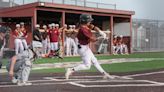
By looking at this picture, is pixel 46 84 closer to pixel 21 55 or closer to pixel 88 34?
pixel 21 55

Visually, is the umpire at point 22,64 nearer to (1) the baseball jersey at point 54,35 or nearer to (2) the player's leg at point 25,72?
(2) the player's leg at point 25,72

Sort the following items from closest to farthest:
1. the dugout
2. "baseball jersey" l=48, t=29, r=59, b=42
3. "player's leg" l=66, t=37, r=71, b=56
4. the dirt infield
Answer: the dirt infield < "baseball jersey" l=48, t=29, r=59, b=42 < "player's leg" l=66, t=37, r=71, b=56 < the dugout

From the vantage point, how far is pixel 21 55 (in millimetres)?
11648

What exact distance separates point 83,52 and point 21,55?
181 centimetres

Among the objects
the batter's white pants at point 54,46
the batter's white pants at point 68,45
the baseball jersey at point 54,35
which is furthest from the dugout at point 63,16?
the batter's white pants at point 54,46

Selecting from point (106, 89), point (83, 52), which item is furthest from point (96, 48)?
point (106, 89)

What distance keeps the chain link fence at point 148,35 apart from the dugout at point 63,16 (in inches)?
229

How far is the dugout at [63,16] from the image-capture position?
3048 centimetres

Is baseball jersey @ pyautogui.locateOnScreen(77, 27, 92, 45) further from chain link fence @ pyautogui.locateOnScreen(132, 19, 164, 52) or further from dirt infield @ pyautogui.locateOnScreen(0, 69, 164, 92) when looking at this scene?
chain link fence @ pyautogui.locateOnScreen(132, 19, 164, 52)

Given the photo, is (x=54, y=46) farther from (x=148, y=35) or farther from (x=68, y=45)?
(x=148, y=35)

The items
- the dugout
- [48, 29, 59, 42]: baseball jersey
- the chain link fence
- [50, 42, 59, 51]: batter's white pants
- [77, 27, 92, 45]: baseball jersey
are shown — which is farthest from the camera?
the chain link fence

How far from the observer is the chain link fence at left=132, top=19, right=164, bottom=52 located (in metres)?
44.5

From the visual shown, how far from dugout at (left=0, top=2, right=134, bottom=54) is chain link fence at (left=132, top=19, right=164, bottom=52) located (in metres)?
5.82

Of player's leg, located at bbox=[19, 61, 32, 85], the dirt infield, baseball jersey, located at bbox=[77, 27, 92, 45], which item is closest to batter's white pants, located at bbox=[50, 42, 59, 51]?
baseball jersey, located at bbox=[77, 27, 92, 45]
